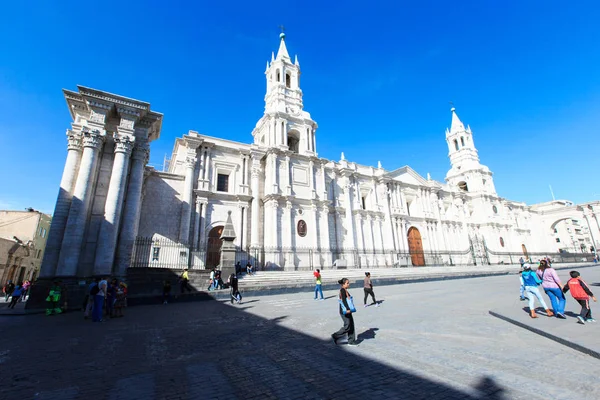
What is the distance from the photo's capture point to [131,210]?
14.0 metres

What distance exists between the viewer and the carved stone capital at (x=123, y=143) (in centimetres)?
1374

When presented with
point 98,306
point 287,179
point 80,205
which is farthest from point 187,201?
point 98,306

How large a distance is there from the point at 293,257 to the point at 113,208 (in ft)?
Result: 43.0

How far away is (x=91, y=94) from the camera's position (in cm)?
1351

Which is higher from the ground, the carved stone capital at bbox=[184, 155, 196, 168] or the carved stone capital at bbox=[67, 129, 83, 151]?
the carved stone capital at bbox=[184, 155, 196, 168]

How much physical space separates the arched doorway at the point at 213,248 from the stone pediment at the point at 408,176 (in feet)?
73.9

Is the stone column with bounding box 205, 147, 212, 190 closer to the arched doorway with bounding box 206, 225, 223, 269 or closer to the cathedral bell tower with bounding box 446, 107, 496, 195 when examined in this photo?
the arched doorway with bounding box 206, 225, 223, 269

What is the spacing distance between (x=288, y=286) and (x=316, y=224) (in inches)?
407

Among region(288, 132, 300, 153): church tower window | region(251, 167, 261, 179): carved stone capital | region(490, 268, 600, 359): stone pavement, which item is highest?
region(288, 132, 300, 153): church tower window

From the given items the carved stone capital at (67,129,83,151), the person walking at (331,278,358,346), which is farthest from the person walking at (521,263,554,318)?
the carved stone capital at (67,129,83,151)

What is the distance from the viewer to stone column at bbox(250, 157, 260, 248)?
22.1 meters

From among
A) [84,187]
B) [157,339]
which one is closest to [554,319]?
[157,339]

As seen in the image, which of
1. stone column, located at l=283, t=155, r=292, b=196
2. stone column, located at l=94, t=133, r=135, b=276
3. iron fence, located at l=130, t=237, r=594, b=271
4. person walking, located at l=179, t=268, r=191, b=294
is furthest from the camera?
stone column, located at l=283, t=155, r=292, b=196

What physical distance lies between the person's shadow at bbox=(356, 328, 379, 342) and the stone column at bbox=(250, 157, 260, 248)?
16.2m
